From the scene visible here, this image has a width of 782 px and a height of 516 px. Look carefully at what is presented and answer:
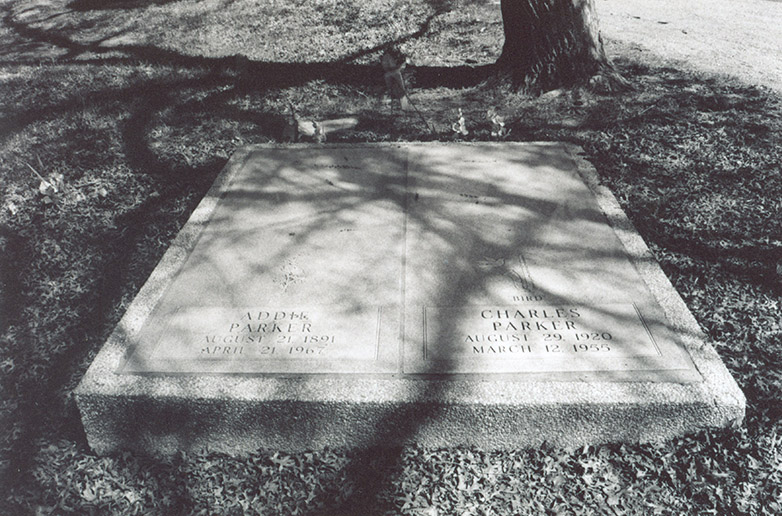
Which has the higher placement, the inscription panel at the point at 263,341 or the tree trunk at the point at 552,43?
the tree trunk at the point at 552,43

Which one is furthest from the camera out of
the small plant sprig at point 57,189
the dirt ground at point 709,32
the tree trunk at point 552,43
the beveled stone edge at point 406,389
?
the dirt ground at point 709,32

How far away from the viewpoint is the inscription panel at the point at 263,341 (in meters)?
2.38

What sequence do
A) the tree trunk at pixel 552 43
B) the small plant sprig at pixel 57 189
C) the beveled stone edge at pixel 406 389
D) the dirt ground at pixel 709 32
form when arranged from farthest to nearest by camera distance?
the dirt ground at pixel 709 32 < the tree trunk at pixel 552 43 < the small plant sprig at pixel 57 189 < the beveled stone edge at pixel 406 389

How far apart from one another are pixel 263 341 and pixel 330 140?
2.62 meters

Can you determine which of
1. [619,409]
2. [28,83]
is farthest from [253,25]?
[619,409]

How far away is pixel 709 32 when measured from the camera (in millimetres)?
7730

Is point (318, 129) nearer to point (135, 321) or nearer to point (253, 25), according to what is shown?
point (135, 321)

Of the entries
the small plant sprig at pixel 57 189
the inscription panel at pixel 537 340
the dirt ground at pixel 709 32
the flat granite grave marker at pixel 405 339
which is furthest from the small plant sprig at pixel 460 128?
the dirt ground at pixel 709 32

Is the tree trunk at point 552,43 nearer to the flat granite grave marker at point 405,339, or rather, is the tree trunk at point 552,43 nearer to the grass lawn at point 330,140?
the grass lawn at point 330,140

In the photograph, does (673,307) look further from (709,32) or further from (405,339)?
(709,32)

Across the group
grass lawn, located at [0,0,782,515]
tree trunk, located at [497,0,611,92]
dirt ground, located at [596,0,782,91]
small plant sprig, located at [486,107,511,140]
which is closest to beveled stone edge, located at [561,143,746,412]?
grass lawn, located at [0,0,782,515]

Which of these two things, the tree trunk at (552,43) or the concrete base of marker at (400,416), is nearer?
the concrete base of marker at (400,416)

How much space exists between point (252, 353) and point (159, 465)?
0.59m

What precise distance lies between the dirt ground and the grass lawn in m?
0.60
